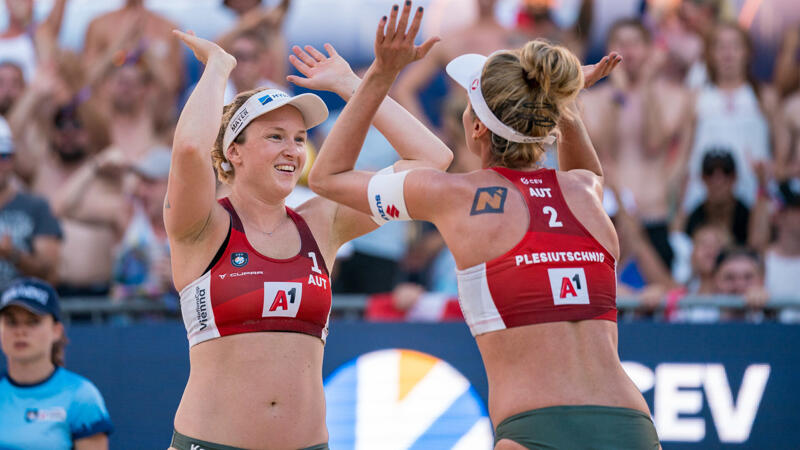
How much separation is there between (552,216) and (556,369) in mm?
520

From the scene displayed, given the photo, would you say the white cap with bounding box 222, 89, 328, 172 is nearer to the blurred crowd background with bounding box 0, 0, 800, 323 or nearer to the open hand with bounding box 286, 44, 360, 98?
the open hand with bounding box 286, 44, 360, 98

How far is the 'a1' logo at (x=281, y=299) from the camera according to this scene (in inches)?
149

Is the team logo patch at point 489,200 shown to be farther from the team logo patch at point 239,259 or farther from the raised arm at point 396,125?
the team logo patch at point 239,259

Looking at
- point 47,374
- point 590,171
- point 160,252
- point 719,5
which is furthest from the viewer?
point 719,5

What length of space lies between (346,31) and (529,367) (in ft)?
A: 19.9

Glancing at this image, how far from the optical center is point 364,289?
7672 mm

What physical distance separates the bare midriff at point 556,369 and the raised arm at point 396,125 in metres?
1.09

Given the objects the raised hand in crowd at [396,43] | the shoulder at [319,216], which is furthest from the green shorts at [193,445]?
the raised hand in crowd at [396,43]

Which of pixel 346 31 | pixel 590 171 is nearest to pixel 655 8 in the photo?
pixel 346 31

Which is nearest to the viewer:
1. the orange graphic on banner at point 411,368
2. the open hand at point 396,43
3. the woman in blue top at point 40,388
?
the open hand at point 396,43

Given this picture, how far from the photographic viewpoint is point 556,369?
3100mm

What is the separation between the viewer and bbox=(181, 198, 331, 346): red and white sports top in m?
3.78

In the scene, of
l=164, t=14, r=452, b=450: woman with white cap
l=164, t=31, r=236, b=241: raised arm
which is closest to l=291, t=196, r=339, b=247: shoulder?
l=164, t=14, r=452, b=450: woman with white cap

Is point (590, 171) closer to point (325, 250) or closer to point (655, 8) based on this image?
point (325, 250)
